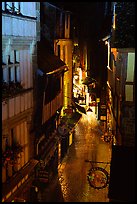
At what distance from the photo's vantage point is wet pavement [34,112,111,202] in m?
20.7

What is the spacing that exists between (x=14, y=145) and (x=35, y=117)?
2738 millimetres

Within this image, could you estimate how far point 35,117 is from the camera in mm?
16297

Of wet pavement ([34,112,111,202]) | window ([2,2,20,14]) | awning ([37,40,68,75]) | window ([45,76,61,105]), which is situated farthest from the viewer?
wet pavement ([34,112,111,202])

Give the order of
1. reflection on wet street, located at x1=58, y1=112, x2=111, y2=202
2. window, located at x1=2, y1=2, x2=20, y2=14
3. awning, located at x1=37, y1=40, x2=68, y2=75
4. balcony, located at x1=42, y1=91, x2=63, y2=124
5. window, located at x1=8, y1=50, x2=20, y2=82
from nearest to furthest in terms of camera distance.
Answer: window, located at x1=2, y1=2, x2=20, y2=14 → window, located at x1=8, y1=50, x2=20, y2=82 → awning, located at x1=37, y1=40, x2=68, y2=75 → balcony, located at x1=42, y1=91, x2=63, y2=124 → reflection on wet street, located at x1=58, y1=112, x2=111, y2=202

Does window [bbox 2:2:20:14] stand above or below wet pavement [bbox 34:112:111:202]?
above

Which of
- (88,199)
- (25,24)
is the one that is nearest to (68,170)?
(88,199)

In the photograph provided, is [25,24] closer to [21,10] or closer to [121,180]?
[21,10]

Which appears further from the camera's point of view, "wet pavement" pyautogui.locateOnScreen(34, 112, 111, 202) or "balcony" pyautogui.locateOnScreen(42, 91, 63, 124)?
"wet pavement" pyautogui.locateOnScreen(34, 112, 111, 202)

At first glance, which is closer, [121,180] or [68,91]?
[121,180]

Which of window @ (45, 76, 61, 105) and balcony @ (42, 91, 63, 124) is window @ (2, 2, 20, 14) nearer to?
window @ (45, 76, 61, 105)

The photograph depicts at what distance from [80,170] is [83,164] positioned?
1367 mm

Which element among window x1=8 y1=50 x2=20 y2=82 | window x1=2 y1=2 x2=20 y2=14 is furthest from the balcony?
window x1=2 y1=2 x2=20 y2=14

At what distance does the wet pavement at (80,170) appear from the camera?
2072cm

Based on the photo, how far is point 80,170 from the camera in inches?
987
